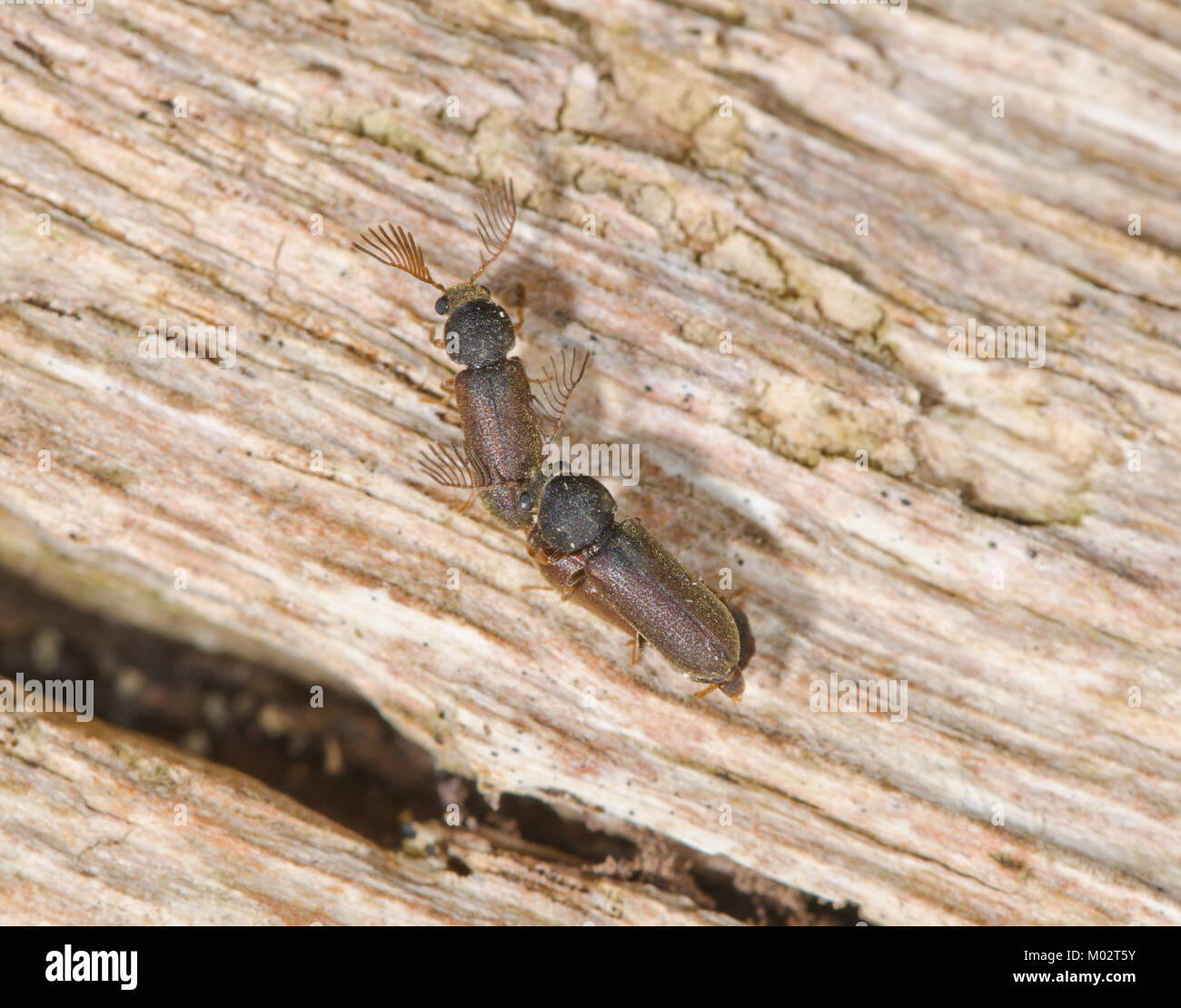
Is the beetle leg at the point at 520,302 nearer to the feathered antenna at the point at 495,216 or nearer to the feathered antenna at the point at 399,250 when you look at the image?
the feathered antenna at the point at 495,216

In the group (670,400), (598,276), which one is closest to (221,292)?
(598,276)

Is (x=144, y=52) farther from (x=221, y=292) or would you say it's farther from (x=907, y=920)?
(x=907, y=920)

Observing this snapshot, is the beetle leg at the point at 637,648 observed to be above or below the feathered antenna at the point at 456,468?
below

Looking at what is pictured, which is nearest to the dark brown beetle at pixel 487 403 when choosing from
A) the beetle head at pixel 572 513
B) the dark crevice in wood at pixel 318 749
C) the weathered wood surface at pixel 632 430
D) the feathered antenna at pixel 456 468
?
the feathered antenna at pixel 456 468

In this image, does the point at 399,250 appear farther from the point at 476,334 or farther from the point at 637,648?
the point at 637,648

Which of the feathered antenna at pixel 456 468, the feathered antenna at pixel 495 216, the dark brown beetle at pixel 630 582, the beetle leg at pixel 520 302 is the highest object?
the feathered antenna at pixel 495 216

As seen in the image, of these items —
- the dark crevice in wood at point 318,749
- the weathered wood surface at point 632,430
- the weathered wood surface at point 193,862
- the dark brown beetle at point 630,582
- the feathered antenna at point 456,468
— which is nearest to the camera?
the dark brown beetle at point 630,582

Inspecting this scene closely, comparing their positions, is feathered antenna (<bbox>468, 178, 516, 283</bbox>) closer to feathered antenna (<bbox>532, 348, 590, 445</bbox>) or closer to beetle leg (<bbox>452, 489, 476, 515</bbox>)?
feathered antenna (<bbox>532, 348, 590, 445</bbox>)

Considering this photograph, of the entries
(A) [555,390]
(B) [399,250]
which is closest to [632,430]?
(A) [555,390]
